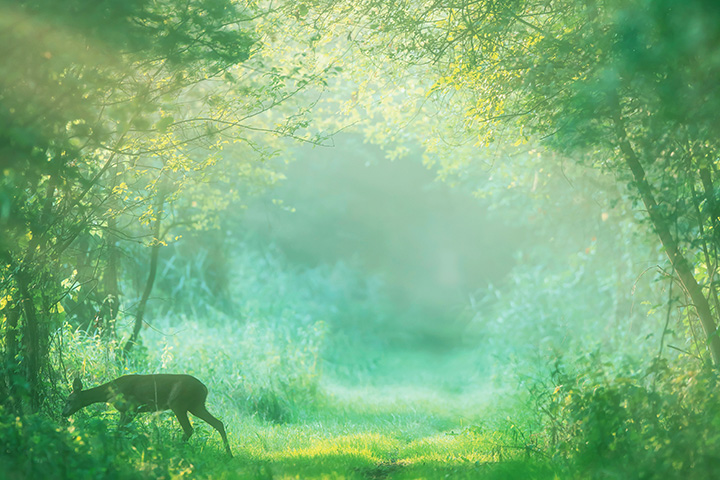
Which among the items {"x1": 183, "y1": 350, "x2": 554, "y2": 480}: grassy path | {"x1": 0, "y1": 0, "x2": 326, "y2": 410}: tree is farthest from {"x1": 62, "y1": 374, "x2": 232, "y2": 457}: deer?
{"x1": 0, "y1": 0, "x2": 326, "y2": 410}: tree

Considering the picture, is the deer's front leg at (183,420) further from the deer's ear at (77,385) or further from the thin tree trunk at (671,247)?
the thin tree trunk at (671,247)

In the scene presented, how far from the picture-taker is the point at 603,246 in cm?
1759

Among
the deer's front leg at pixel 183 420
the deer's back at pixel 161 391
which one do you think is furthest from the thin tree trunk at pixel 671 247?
the deer's front leg at pixel 183 420

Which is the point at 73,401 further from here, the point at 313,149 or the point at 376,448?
the point at 313,149

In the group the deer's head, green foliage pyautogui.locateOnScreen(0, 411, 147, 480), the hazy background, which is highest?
the hazy background

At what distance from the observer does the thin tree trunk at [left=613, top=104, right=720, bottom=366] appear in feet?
20.5

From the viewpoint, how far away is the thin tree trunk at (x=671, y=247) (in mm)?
6238

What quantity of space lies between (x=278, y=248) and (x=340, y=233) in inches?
184

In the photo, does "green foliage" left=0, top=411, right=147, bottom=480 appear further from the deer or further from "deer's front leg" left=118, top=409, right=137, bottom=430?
the deer

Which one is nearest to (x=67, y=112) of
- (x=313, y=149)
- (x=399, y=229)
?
(x=313, y=149)

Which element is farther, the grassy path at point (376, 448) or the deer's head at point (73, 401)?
the deer's head at point (73, 401)

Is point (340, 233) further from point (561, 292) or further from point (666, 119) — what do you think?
point (666, 119)

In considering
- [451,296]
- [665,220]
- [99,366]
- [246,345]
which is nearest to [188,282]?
[246,345]

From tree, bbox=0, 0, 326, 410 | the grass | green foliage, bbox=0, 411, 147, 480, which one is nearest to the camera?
green foliage, bbox=0, 411, 147, 480
